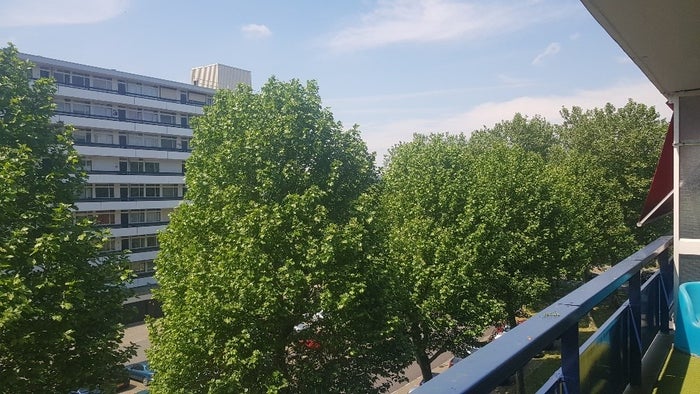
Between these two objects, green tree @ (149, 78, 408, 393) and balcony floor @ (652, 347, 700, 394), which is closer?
balcony floor @ (652, 347, 700, 394)

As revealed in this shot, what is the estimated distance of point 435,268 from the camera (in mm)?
15938

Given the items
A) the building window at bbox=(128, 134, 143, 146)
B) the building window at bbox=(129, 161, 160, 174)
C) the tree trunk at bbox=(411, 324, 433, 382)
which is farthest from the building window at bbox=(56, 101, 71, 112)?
the tree trunk at bbox=(411, 324, 433, 382)

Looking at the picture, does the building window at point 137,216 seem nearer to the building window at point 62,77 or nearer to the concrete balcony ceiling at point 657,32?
the building window at point 62,77

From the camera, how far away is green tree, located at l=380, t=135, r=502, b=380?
15703 millimetres

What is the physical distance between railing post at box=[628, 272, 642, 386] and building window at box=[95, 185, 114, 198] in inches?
1516

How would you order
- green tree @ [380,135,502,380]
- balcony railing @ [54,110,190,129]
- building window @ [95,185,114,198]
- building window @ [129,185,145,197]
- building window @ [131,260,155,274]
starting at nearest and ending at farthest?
green tree @ [380,135,502,380] < balcony railing @ [54,110,190,129] < building window @ [95,185,114,198] < building window @ [131,260,155,274] < building window @ [129,185,145,197]

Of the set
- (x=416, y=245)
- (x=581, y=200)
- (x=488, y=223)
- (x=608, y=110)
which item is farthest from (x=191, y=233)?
(x=608, y=110)

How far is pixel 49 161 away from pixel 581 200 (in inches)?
985

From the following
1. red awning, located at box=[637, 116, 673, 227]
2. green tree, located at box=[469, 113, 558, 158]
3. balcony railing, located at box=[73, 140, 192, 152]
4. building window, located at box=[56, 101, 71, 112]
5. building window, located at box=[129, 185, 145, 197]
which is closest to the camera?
red awning, located at box=[637, 116, 673, 227]

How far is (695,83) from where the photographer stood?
5438 millimetres

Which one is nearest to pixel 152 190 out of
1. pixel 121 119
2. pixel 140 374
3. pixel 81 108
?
pixel 121 119

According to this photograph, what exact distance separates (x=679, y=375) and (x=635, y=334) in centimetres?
61

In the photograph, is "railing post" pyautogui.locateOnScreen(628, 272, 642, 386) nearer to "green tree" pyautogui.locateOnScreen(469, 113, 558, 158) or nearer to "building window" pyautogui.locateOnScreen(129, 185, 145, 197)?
"building window" pyautogui.locateOnScreen(129, 185, 145, 197)

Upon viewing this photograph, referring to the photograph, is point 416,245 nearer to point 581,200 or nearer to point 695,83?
point 695,83
